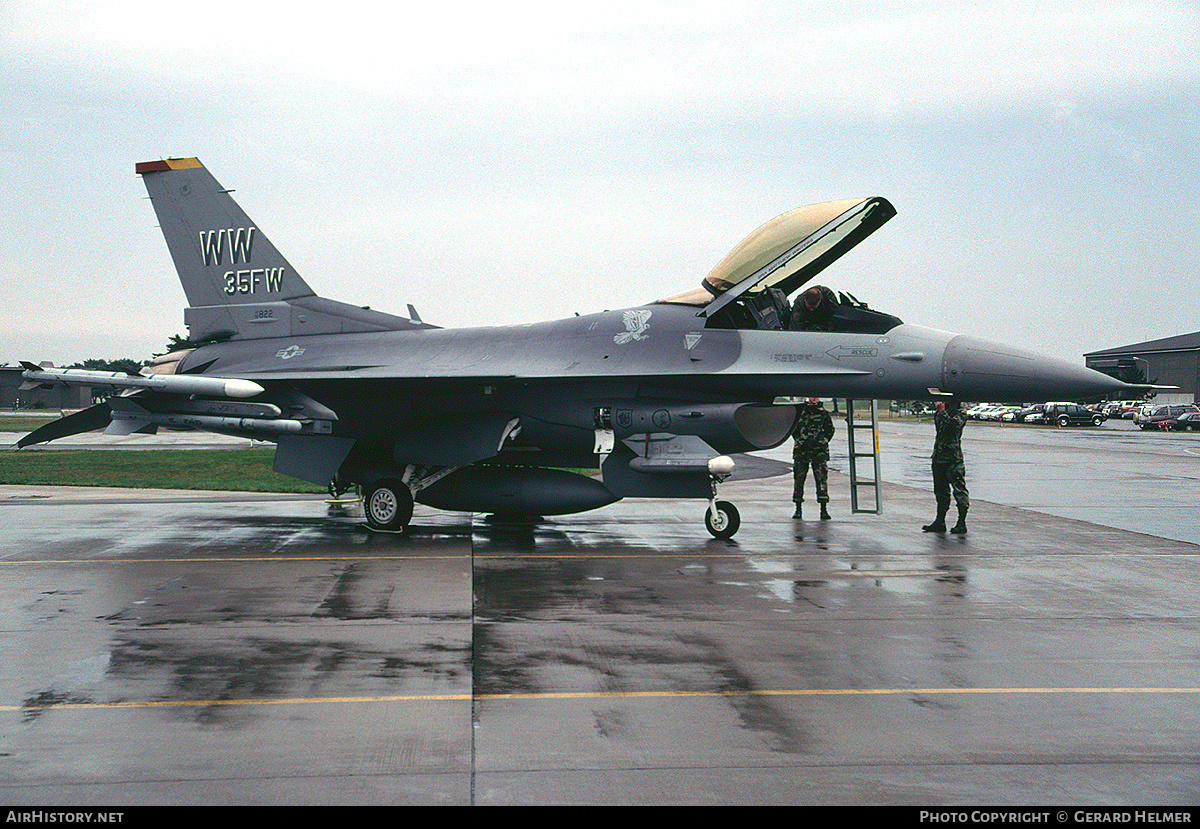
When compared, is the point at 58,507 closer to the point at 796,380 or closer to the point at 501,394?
the point at 501,394

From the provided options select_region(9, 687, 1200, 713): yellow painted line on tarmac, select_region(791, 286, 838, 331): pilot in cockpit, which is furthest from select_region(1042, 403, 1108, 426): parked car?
select_region(9, 687, 1200, 713): yellow painted line on tarmac

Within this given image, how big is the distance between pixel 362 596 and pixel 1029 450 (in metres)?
29.0

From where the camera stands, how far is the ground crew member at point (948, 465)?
12.4 m

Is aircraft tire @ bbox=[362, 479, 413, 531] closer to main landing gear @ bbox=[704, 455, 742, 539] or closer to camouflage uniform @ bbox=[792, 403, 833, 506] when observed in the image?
main landing gear @ bbox=[704, 455, 742, 539]

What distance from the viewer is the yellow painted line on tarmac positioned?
5188 mm

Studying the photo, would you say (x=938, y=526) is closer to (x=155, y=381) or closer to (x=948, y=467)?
(x=948, y=467)

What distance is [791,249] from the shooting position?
427 inches

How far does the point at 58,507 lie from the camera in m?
14.8

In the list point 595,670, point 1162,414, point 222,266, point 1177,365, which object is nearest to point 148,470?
point 222,266

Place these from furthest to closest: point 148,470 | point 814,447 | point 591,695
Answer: point 148,470
point 814,447
point 591,695

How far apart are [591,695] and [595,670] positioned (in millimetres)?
543
